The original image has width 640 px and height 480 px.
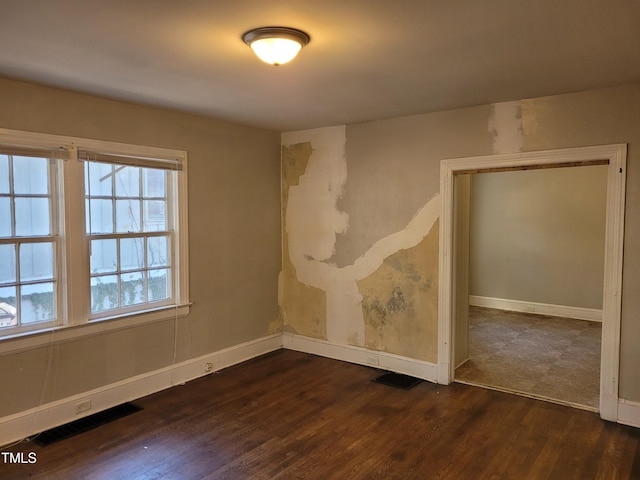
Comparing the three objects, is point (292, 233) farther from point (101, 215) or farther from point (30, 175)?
point (30, 175)

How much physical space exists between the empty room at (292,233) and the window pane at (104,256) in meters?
0.02

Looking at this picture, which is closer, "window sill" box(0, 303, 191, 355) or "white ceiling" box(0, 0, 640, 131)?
"white ceiling" box(0, 0, 640, 131)

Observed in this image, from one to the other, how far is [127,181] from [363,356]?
286 centimetres

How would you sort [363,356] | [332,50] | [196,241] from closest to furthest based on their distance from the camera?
[332,50] < [196,241] < [363,356]

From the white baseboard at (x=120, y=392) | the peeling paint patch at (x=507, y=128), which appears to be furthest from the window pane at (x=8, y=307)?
the peeling paint patch at (x=507, y=128)

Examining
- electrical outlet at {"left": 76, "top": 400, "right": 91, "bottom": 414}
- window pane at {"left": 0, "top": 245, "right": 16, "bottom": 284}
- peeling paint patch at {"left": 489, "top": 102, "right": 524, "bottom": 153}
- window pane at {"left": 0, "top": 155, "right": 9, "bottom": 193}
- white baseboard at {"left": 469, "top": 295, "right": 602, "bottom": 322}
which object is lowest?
electrical outlet at {"left": 76, "top": 400, "right": 91, "bottom": 414}

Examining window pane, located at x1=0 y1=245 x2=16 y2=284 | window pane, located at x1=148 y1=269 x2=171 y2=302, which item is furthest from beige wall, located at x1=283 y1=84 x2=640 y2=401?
window pane, located at x1=0 y1=245 x2=16 y2=284

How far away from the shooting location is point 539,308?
22.9 ft

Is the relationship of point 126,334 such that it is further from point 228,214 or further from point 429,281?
point 429,281

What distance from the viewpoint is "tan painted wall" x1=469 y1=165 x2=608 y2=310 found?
6.47 m

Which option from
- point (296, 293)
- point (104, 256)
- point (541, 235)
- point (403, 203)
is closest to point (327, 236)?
point (296, 293)

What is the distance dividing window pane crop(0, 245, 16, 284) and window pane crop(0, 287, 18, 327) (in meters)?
0.07

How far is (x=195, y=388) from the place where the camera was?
4.04 m

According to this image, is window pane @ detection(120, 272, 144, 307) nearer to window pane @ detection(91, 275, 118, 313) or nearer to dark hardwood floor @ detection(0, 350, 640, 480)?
window pane @ detection(91, 275, 118, 313)
